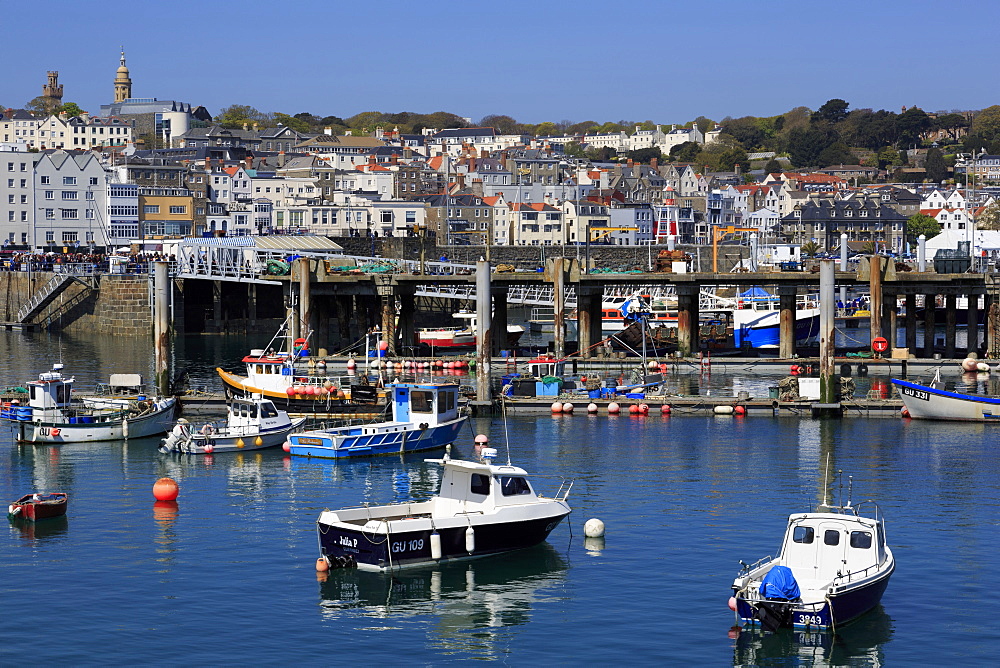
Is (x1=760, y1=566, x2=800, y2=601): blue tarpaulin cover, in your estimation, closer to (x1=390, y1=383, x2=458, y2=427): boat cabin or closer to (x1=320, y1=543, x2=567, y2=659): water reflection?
(x1=320, y1=543, x2=567, y2=659): water reflection

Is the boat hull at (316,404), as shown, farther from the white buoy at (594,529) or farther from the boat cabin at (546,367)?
the white buoy at (594,529)

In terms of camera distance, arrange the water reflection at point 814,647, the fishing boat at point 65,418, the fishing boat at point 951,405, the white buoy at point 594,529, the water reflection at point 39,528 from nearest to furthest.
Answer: the water reflection at point 814,647, the white buoy at point 594,529, the water reflection at point 39,528, the fishing boat at point 65,418, the fishing boat at point 951,405

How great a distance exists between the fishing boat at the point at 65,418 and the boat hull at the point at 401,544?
22.3m

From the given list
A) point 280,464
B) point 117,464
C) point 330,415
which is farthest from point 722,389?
point 117,464

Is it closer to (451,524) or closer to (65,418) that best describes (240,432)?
(65,418)

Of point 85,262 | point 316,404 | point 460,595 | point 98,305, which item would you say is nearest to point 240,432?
point 316,404

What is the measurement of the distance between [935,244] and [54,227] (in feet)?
315

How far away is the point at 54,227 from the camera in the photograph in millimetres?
144500

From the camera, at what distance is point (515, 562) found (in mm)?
37938

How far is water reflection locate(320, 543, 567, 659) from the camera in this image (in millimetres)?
32781

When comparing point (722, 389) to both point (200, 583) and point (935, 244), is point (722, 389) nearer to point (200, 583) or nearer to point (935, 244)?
point (200, 583)

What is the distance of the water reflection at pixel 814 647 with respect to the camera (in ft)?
99.3

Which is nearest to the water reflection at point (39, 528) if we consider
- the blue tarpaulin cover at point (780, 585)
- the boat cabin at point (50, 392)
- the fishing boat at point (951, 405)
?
the boat cabin at point (50, 392)

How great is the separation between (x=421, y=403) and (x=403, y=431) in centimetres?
146
